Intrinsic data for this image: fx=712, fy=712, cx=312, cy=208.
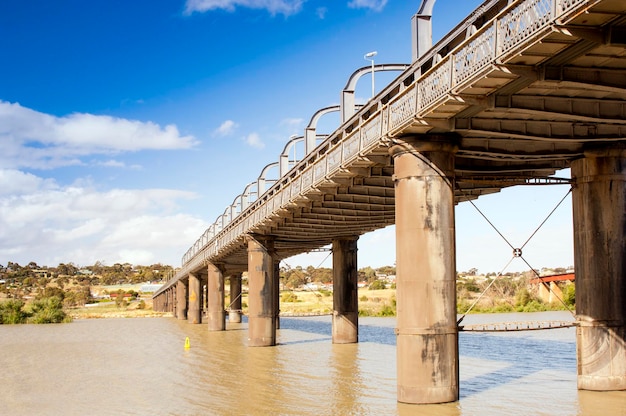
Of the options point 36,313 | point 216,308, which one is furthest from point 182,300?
point 216,308

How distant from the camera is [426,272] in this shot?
18.7 meters

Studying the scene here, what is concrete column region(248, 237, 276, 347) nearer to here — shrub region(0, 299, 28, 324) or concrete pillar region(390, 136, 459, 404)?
concrete pillar region(390, 136, 459, 404)

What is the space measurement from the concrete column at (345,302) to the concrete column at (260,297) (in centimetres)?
378

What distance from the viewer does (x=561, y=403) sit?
63.6 ft

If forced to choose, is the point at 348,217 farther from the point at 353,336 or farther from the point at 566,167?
the point at 566,167

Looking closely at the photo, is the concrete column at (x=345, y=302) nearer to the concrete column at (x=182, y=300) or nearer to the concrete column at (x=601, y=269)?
the concrete column at (x=601, y=269)

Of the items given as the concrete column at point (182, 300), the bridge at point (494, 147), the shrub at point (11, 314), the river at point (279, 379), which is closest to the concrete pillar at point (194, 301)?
the concrete column at point (182, 300)

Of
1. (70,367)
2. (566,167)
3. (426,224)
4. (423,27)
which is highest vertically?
(423,27)

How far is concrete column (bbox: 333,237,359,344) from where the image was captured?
41.2 meters

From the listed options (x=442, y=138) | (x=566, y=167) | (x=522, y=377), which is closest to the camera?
(x=442, y=138)

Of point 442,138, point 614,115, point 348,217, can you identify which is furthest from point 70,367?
point 614,115

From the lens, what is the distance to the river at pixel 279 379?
1988cm

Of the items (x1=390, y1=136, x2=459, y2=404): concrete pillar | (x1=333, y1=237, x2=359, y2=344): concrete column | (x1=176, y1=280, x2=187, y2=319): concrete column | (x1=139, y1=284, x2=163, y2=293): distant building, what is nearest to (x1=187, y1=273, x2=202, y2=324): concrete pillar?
(x1=176, y1=280, x2=187, y2=319): concrete column

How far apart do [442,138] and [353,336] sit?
24009mm
